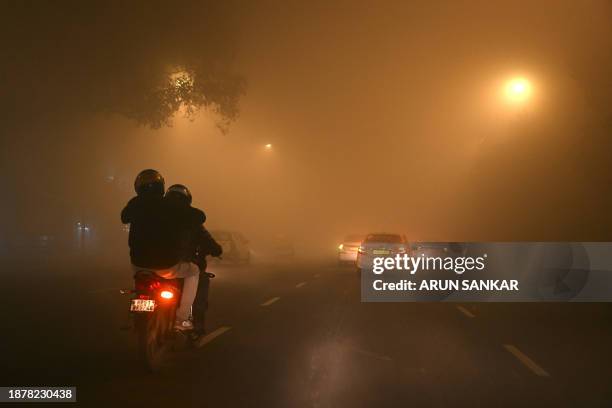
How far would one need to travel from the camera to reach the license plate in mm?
7578

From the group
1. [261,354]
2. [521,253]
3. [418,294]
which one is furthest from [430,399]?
[521,253]

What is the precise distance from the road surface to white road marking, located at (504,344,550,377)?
0.02 metres

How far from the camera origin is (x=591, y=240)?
3697cm

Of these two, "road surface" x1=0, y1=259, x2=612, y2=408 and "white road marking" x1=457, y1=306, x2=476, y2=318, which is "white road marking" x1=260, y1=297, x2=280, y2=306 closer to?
"road surface" x1=0, y1=259, x2=612, y2=408

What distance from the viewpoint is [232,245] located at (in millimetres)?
32688

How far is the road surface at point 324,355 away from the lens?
7078mm

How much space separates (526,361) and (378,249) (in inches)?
616

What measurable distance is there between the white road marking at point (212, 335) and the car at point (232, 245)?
789 inches

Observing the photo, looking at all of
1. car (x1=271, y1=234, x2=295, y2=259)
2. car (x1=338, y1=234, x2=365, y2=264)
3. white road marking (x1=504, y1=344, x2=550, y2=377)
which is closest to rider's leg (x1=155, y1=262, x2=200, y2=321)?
white road marking (x1=504, y1=344, x2=550, y2=377)

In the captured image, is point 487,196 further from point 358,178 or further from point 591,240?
point 358,178

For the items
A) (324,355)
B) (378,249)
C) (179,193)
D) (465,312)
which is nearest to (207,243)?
(179,193)

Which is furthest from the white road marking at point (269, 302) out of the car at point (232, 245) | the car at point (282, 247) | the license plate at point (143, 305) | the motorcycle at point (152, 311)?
the car at point (282, 247)

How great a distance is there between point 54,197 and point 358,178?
81047 mm

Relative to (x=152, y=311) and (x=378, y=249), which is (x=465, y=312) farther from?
(x=152, y=311)
